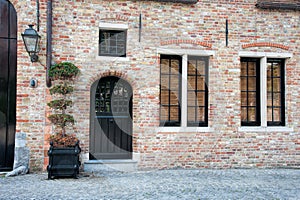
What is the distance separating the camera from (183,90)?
8484mm

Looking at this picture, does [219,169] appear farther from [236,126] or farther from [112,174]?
[112,174]

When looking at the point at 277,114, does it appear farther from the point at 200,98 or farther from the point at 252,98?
the point at 200,98

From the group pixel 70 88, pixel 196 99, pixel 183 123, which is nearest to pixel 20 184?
pixel 70 88

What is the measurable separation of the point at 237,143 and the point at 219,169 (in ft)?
2.78

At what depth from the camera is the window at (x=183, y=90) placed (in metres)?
8.53

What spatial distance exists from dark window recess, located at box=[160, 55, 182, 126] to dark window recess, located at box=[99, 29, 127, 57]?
3.57 ft

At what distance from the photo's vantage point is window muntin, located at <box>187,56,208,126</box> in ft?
28.5

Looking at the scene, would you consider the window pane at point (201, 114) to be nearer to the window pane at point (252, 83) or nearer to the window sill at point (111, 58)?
the window pane at point (252, 83)

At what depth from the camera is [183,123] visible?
27.7 ft

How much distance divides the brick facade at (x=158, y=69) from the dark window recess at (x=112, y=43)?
18cm

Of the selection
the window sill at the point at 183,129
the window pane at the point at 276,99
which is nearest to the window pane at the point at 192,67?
the window sill at the point at 183,129

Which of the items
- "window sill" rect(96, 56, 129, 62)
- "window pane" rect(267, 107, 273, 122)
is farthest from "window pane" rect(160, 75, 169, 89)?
"window pane" rect(267, 107, 273, 122)

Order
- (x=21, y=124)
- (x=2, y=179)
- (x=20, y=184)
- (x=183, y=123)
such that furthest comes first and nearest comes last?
1. (x=183, y=123)
2. (x=21, y=124)
3. (x=2, y=179)
4. (x=20, y=184)

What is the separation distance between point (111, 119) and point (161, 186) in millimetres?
2518
